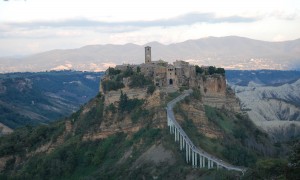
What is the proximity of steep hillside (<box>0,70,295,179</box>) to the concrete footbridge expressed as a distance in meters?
0.60

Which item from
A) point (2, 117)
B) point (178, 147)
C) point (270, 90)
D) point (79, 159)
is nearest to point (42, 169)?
point (79, 159)

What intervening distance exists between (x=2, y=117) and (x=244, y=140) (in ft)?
277

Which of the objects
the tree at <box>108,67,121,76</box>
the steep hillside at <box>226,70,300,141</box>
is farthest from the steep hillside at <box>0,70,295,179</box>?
the steep hillside at <box>226,70,300,141</box>

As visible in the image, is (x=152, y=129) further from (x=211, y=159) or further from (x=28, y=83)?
(x=28, y=83)

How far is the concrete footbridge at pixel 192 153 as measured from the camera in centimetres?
4633

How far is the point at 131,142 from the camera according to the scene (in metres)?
56.1

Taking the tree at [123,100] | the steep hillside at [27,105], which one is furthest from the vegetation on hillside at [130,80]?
the steep hillside at [27,105]

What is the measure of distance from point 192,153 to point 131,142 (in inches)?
356

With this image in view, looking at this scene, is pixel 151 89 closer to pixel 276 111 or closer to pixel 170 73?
pixel 170 73

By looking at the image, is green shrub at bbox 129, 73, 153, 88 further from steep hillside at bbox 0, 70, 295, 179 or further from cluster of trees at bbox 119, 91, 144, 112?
cluster of trees at bbox 119, 91, 144, 112

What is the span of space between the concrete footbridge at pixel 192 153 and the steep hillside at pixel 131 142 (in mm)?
600

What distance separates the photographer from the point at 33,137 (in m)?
69.2

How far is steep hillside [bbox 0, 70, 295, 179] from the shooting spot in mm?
51250

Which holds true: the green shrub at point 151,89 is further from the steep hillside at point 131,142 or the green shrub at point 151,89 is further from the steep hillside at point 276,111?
the steep hillside at point 276,111
